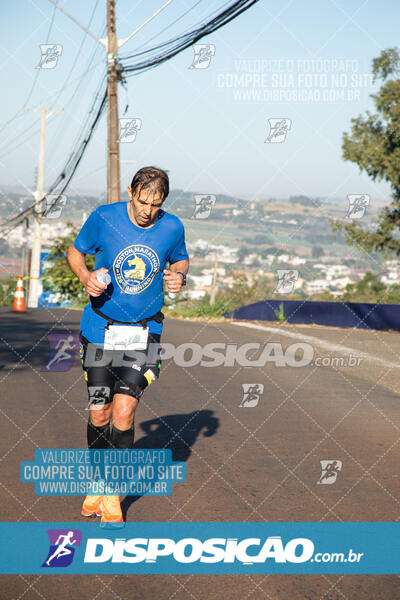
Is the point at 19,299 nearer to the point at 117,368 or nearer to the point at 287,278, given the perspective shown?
the point at 287,278

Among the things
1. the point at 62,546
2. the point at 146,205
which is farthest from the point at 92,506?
the point at 146,205

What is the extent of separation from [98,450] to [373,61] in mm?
22441

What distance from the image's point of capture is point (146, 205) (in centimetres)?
444

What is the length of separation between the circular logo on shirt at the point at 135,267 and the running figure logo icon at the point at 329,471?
85.9 inches

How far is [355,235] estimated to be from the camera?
26344 mm

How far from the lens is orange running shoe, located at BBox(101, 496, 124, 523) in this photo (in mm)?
4484

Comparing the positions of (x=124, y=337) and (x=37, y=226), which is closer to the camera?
(x=124, y=337)

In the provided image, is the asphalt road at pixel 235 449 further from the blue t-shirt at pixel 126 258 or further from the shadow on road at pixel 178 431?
the blue t-shirt at pixel 126 258

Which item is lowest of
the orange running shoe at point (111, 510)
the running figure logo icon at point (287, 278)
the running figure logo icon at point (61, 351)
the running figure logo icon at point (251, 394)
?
the running figure logo icon at point (61, 351)

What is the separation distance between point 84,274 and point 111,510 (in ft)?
4.70

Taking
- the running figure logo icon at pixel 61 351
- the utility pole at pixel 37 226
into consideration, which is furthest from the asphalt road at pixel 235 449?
the utility pole at pixel 37 226

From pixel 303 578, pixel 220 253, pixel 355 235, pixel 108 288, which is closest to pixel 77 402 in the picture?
pixel 108 288

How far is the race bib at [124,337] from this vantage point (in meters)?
4.64

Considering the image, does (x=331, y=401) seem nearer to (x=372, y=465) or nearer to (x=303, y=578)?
(x=372, y=465)
